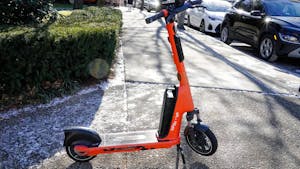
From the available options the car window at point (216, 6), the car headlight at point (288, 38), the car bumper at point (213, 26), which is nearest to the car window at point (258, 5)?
the car headlight at point (288, 38)

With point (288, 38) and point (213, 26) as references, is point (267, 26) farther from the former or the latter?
point (213, 26)

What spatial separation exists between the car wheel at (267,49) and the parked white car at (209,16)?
3.63 m

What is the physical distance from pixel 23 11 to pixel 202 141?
16.1ft

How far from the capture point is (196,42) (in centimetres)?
902

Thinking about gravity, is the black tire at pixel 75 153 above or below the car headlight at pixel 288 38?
below

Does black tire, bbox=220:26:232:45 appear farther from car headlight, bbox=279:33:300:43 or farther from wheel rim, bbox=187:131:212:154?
wheel rim, bbox=187:131:212:154

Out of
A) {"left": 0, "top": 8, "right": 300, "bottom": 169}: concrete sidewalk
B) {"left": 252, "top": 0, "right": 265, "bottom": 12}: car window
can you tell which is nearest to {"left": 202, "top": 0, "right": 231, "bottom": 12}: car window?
{"left": 252, "top": 0, "right": 265, "bottom": 12}: car window

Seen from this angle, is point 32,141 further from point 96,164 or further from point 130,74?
point 130,74

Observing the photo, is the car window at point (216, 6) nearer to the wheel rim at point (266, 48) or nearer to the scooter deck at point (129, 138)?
the wheel rim at point (266, 48)

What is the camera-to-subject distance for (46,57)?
4000 mm

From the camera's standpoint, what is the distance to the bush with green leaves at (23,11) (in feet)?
19.5

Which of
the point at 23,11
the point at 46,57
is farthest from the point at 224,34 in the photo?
the point at 46,57

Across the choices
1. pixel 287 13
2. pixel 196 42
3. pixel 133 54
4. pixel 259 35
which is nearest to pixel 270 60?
pixel 259 35

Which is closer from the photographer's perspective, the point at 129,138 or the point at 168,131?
the point at 168,131
